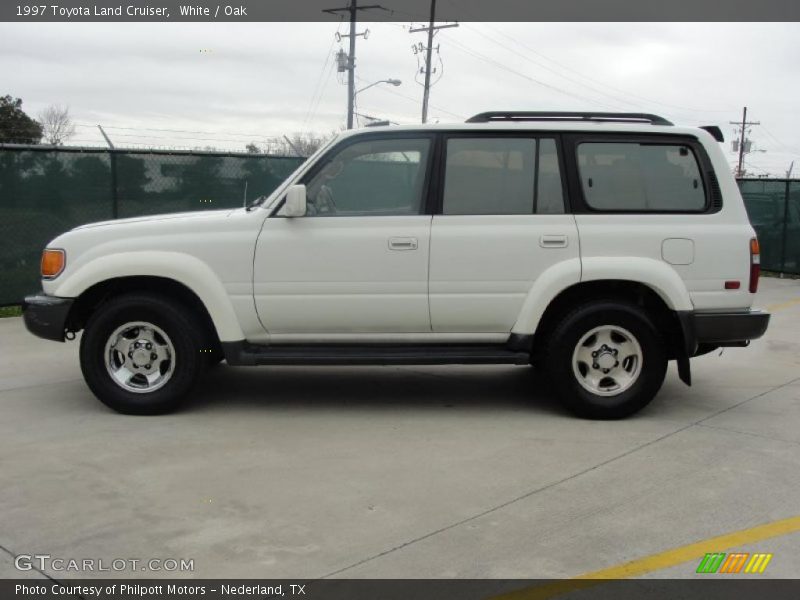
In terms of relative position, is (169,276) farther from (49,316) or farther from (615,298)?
(615,298)

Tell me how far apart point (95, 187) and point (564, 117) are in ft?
23.1

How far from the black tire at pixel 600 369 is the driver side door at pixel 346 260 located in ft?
3.16

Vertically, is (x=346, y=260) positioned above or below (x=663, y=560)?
above

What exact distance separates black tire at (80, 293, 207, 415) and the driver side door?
56 cm

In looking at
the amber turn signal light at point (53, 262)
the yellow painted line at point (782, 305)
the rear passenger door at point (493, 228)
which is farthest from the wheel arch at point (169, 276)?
the yellow painted line at point (782, 305)

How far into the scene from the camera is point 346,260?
228 inches

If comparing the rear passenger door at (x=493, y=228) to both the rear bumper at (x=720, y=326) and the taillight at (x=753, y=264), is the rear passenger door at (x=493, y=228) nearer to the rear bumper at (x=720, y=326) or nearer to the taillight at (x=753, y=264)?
the rear bumper at (x=720, y=326)

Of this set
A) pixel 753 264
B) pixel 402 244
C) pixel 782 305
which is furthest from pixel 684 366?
pixel 782 305

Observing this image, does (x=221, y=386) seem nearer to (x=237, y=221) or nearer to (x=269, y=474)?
(x=237, y=221)

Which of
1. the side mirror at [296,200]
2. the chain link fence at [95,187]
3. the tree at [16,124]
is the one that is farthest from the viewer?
the tree at [16,124]

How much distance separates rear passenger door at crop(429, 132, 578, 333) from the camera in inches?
228

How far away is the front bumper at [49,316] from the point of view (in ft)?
19.2

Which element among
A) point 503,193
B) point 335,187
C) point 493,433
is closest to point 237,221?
point 335,187
